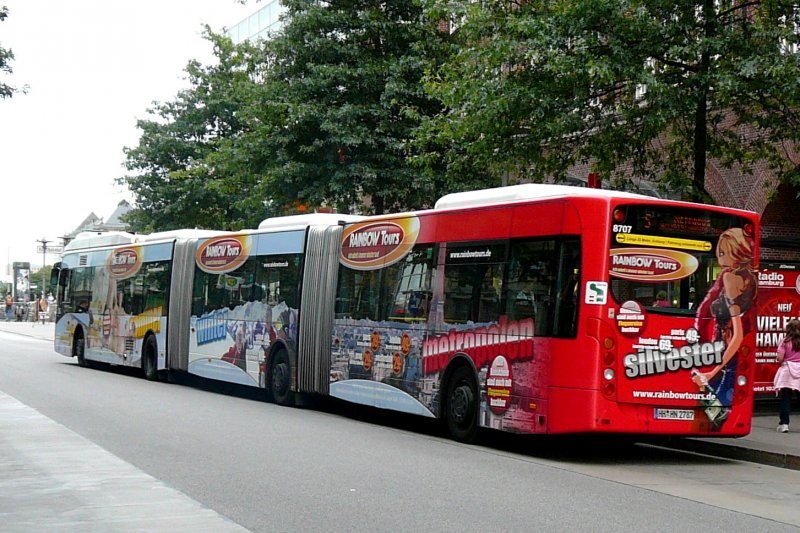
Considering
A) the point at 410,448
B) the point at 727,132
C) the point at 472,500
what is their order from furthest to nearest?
the point at 727,132
the point at 410,448
the point at 472,500

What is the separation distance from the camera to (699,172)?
18.3 m

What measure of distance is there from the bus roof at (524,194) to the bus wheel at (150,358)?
12614 millimetres

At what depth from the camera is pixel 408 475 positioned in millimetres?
11242

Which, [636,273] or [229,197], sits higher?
[229,197]

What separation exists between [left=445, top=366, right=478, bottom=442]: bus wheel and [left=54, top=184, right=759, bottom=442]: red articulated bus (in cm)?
3

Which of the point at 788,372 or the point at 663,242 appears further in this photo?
the point at 788,372

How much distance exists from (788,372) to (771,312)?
7.65 ft

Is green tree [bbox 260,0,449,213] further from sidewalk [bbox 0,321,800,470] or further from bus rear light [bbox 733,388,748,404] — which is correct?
bus rear light [bbox 733,388,748,404]

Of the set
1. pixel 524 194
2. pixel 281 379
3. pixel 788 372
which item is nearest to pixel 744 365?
pixel 788 372

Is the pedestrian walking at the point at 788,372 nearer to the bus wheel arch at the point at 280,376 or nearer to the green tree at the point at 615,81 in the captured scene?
the green tree at the point at 615,81

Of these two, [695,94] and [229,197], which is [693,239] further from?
[229,197]

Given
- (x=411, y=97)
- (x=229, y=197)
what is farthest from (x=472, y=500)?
(x=229, y=197)

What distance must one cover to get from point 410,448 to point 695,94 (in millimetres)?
7426

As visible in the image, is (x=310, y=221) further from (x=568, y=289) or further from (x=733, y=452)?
(x=733, y=452)
